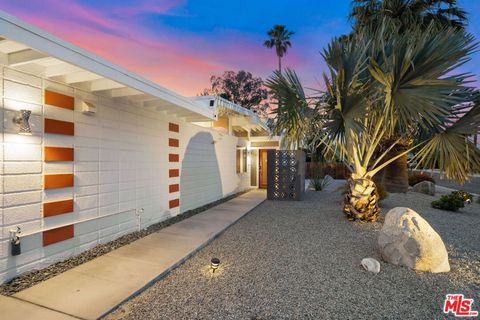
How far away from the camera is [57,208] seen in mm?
3611

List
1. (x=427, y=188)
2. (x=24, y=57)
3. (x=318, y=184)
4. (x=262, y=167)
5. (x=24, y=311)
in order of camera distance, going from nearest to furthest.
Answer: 1. (x=24, y=311)
2. (x=24, y=57)
3. (x=427, y=188)
4. (x=318, y=184)
5. (x=262, y=167)

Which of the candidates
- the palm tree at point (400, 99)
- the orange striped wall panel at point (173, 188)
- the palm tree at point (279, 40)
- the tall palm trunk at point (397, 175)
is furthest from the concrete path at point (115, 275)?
the palm tree at point (279, 40)

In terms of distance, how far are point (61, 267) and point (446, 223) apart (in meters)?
8.32

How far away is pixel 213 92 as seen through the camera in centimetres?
2811

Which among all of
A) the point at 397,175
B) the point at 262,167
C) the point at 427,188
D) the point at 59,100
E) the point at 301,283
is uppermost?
the point at 59,100

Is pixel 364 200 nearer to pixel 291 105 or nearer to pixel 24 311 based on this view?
pixel 291 105

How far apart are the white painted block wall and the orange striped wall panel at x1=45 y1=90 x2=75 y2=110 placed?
0.08m

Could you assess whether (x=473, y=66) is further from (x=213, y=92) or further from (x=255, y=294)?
(x=213, y=92)

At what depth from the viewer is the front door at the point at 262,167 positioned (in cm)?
1390

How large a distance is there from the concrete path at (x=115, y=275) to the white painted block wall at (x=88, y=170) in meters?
0.55

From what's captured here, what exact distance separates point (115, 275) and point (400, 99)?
5127 millimetres

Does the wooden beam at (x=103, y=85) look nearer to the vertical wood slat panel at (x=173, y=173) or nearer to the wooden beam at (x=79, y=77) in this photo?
the wooden beam at (x=79, y=77)

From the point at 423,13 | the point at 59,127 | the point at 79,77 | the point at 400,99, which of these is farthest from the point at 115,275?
the point at 423,13

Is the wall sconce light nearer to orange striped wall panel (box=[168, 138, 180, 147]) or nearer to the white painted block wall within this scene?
the white painted block wall
